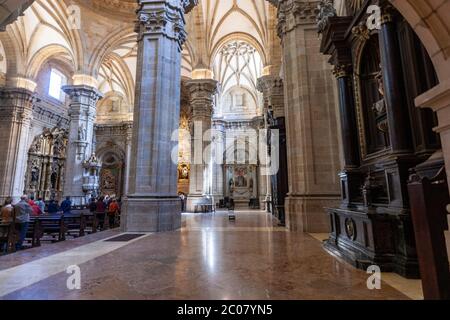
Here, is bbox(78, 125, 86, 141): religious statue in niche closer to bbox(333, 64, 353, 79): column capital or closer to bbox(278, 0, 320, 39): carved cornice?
bbox(278, 0, 320, 39): carved cornice

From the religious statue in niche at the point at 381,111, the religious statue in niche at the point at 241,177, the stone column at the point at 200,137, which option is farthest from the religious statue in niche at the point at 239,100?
the religious statue in niche at the point at 381,111

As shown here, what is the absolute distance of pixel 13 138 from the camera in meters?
17.5

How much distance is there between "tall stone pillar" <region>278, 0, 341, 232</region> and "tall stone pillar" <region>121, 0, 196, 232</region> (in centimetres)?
398

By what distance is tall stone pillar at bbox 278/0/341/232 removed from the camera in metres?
7.61

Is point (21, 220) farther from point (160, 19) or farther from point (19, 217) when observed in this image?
point (160, 19)

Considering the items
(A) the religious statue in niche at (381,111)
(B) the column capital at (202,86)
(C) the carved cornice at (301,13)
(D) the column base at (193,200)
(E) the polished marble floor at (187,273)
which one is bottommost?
(E) the polished marble floor at (187,273)

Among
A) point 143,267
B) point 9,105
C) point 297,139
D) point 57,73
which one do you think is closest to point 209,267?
point 143,267

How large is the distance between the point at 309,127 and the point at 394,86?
4.17 metres

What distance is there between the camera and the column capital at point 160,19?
8.91 meters

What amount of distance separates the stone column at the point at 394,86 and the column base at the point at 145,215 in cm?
638

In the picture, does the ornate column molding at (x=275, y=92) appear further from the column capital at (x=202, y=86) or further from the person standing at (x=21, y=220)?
the person standing at (x=21, y=220)

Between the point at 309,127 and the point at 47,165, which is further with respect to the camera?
the point at 47,165

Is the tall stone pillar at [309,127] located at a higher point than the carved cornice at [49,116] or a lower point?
lower

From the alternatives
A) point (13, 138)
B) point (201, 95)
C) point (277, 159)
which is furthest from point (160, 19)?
point (13, 138)
